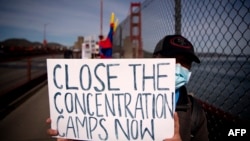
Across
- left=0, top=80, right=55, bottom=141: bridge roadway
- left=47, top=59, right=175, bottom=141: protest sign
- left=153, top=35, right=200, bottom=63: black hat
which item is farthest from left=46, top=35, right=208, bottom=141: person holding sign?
left=0, top=80, right=55, bottom=141: bridge roadway

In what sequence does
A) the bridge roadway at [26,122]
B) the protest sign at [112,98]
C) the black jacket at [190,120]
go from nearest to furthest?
the protest sign at [112,98] → the black jacket at [190,120] → the bridge roadway at [26,122]

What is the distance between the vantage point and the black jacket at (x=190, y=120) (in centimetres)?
164

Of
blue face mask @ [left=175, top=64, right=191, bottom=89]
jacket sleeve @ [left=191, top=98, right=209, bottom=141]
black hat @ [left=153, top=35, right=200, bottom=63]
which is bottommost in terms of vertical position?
jacket sleeve @ [left=191, top=98, right=209, bottom=141]

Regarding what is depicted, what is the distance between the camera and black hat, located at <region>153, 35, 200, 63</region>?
1658 mm

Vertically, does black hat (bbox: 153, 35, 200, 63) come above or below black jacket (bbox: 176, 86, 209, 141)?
above

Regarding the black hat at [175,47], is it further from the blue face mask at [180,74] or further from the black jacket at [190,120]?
the black jacket at [190,120]

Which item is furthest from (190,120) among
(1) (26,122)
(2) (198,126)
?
(1) (26,122)

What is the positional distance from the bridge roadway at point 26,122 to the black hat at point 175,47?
358cm

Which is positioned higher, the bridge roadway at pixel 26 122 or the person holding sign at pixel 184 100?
the person holding sign at pixel 184 100

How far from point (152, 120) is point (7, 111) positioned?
576 cm

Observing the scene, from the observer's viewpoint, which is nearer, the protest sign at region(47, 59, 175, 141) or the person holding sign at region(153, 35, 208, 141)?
the protest sign at region(47, 59, 175, 141)

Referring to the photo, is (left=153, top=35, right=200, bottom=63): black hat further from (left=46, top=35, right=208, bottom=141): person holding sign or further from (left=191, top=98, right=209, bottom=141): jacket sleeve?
(left=191, top=98, right=209, bottom=141): jacket sleeve

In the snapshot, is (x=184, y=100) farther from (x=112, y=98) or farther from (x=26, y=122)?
(x=26, y=122)

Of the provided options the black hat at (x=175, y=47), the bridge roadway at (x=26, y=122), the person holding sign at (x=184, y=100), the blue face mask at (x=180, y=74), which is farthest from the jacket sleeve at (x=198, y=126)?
the bridge roadway at (x=26, y=122)
